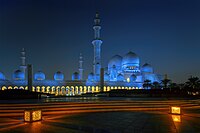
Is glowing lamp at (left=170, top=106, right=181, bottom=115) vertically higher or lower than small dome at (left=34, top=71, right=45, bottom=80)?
lower

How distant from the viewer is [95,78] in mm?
53812

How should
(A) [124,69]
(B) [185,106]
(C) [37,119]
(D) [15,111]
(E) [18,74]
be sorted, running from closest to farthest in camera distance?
(C) [37,119]
(D) [15,111]
(B) [185,106]
(E) [18,74]
(A) [124,69]

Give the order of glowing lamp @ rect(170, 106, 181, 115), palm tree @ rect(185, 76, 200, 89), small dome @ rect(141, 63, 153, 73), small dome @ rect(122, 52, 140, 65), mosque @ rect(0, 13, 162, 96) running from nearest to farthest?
glowing lamp @ rect(170, 106, 181, 115) < palm tree @ rect(185, 76, 200, 89) < mosque @ rect(0, 13, 162, 96) < small dome @ rect(122, 52, 140, 65) < small dome @ rect(141, 63, 153, 73)

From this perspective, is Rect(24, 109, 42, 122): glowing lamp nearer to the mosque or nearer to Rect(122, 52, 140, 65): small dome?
the mosque

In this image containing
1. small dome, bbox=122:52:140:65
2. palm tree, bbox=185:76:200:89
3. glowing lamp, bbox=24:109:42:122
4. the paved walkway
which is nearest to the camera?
the paved walkway

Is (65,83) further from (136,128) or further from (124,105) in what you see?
(136,128)

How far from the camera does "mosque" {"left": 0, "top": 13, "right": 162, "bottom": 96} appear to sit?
49531 millimetres

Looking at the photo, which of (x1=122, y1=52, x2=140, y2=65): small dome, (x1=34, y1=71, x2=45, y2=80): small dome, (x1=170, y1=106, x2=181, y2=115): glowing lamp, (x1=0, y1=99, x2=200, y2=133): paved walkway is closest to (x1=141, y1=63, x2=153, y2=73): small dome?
(x1=122, y1=52, x2=140, y2=65): small dome

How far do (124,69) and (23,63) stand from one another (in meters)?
29.3

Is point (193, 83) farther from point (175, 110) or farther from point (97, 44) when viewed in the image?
point (175, 110)

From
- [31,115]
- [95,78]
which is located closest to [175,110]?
[31,115]

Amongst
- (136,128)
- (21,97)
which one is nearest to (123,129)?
(136,128)

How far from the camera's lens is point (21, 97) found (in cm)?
2066

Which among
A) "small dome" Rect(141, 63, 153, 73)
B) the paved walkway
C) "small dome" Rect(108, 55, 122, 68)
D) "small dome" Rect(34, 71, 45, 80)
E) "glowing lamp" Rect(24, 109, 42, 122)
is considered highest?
"small dome" Rect(108, 55, 122, 68)
